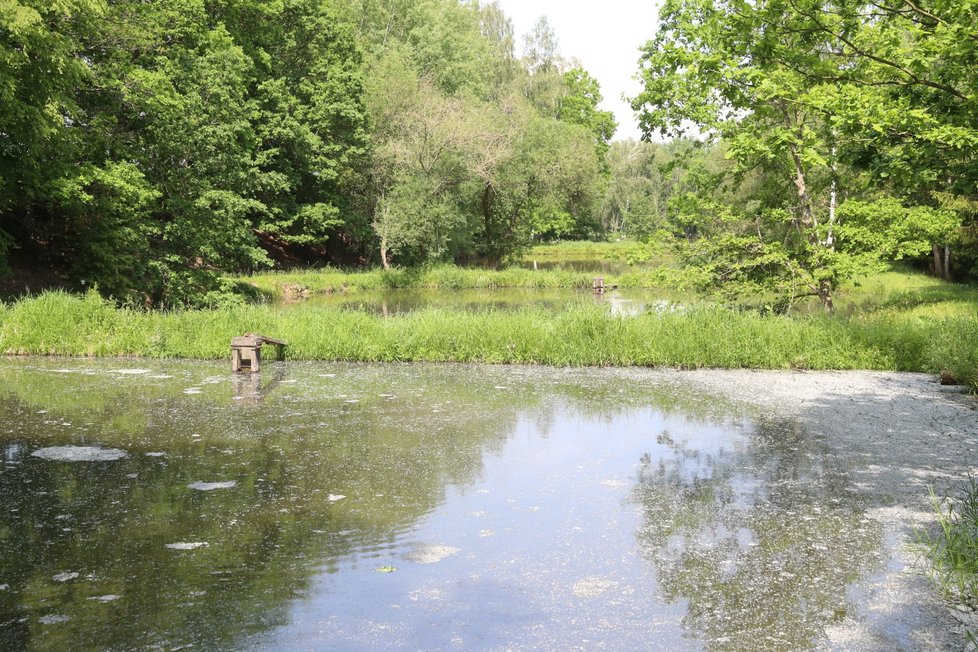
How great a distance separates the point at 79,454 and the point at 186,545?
9.44 feet

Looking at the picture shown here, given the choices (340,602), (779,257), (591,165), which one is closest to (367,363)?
(779,257)

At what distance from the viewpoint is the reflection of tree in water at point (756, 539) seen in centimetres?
421

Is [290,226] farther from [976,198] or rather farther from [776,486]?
[776,486]

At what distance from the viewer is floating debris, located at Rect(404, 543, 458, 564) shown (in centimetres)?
499

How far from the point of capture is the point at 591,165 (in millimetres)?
46094

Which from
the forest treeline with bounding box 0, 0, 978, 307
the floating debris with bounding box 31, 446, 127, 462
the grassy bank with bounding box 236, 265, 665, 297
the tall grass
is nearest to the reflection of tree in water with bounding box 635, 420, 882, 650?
the forest treeline with bounding box 0, 0, 978, 307

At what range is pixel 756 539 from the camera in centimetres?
531

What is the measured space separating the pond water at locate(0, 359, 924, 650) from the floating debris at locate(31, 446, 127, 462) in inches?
1.4

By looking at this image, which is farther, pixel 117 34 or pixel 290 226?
pixel 290 226

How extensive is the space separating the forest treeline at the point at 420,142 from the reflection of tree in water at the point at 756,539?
2540 millimetres

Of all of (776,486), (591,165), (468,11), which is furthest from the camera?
(468,11)

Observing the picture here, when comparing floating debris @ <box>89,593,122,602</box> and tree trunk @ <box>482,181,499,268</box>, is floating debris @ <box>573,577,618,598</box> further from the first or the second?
tree trunk @ <box>482,181,499,268</box>

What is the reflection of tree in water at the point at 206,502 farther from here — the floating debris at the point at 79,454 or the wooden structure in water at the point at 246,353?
the wooden structure in water at the point at 246,353

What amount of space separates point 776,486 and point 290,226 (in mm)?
31620
